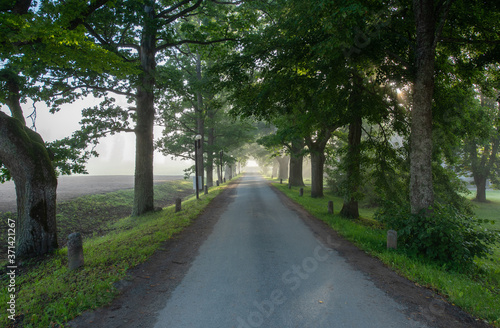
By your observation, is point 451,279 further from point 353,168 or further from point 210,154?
point 210,154

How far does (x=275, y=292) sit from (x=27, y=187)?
6892 mm

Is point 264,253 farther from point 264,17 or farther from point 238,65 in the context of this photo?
point 264,17

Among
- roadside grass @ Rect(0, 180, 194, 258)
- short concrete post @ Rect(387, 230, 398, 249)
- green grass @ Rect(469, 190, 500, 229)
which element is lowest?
green grass @ Rect(469, 190, 500, 229)

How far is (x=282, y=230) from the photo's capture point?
8.87m

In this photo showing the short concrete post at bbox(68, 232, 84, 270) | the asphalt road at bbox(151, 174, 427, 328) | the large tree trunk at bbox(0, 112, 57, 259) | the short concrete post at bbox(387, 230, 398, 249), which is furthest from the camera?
the short concrete post at bbox(387, 230, 398, 249)

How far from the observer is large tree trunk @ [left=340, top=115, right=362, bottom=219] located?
9.88 meters

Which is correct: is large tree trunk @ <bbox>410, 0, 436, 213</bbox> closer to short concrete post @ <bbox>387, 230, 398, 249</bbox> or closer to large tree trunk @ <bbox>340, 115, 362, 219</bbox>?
short concrete post @ <bbox>387, 230, 398, 249</bbox>

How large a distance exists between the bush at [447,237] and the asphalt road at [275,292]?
2.01 metres

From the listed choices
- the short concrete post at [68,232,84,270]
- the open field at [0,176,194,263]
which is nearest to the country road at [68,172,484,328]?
the short concrete post at [68,232,84,270]

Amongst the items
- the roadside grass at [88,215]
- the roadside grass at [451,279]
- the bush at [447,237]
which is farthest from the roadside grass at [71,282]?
the bush at [447,237]

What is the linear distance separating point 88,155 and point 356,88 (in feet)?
39.4

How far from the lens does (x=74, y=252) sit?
5.47m

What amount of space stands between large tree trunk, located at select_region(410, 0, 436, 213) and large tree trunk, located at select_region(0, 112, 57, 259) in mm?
10208

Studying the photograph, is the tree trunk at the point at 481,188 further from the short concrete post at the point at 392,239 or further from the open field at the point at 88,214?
the open field at the point at 88,214
